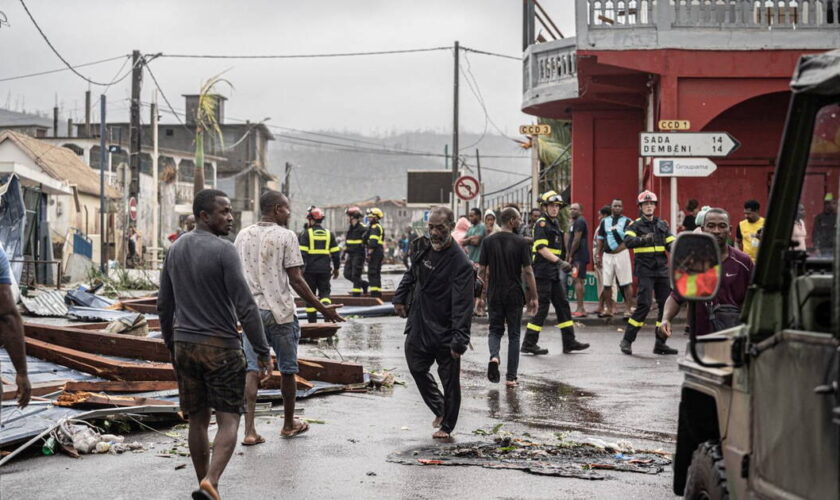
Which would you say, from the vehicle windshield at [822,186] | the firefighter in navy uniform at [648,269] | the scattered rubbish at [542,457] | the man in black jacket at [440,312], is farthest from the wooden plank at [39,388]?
the firefighter in navy uniform at [648,269]

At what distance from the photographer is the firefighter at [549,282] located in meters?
14.4

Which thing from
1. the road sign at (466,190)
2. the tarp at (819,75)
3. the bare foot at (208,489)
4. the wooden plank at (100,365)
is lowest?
the bare foot at (208,489)

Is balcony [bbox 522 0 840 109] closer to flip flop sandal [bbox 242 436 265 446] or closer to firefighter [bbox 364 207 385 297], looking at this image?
firefighter [bbox 364 207 385 297]

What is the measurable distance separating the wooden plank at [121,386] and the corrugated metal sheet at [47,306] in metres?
9.88

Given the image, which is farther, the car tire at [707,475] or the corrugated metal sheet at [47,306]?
the corrugated metal sheet at [47,306]

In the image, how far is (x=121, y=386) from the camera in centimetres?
956

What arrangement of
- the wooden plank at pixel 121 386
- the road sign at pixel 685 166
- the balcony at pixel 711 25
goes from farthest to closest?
the balcony at pixel 711 25, the road sign at pixel 685 166, the wooden plank at pixel 121 386

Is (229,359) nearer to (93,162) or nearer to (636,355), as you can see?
(636,355)

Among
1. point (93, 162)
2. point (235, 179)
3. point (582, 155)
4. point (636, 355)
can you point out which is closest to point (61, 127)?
point (235, 179)

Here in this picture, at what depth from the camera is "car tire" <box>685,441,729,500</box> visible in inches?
176

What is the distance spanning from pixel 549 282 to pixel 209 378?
888 centimetres

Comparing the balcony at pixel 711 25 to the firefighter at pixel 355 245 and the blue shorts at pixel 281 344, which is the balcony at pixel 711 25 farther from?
the blue shorts at pixel 281 344

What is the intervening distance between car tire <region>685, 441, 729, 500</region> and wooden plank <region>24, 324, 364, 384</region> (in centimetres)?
638

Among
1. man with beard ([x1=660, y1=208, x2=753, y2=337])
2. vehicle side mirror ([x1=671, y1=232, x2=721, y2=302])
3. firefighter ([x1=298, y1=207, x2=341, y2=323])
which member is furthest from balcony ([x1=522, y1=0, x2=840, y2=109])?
vehicle side mirror ([x1=671, y1=232, x2=721, y2=302])
